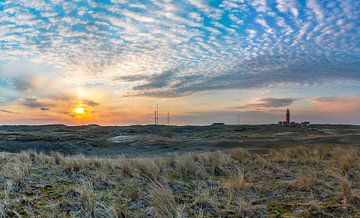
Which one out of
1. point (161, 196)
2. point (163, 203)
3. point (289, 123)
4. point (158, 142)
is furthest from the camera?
point (289, 123)

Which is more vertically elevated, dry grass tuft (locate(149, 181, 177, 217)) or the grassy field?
dry grass tuft (locate(149, 181, 177, 217))

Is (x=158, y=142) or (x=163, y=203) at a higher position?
(x=163, y=203)

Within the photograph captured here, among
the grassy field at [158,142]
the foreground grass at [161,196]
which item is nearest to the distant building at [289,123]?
the grassy field at [158,142]

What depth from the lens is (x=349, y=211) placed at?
548 cm

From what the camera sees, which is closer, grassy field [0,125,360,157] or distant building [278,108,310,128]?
grassy field [0,125,360,157]

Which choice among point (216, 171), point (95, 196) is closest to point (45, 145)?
point (216, 171)

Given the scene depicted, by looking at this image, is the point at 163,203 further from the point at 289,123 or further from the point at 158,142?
the point at 289,123

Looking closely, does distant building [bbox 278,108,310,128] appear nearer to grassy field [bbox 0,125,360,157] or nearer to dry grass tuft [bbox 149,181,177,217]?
grassy field [bbox 0,125,360,157]

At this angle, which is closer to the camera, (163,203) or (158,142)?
(163,203)

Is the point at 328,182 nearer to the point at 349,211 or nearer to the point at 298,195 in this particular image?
the point at 298,195

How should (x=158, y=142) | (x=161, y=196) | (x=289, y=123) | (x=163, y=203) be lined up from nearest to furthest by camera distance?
1. (x=163, y=203)
2. (x=161, y=196)
3. (x=158, y=142)
4. (x=289, y=123)

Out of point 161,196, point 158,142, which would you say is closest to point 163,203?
point 161,196

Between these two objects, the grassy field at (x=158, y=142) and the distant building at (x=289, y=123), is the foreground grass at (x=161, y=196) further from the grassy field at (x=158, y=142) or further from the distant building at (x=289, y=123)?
the distant building at (x=289, y=123)

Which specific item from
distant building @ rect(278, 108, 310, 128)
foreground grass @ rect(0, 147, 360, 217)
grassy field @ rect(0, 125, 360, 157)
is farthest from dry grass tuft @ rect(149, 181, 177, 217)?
distant building @ rect(278, 108, 310, 128)
